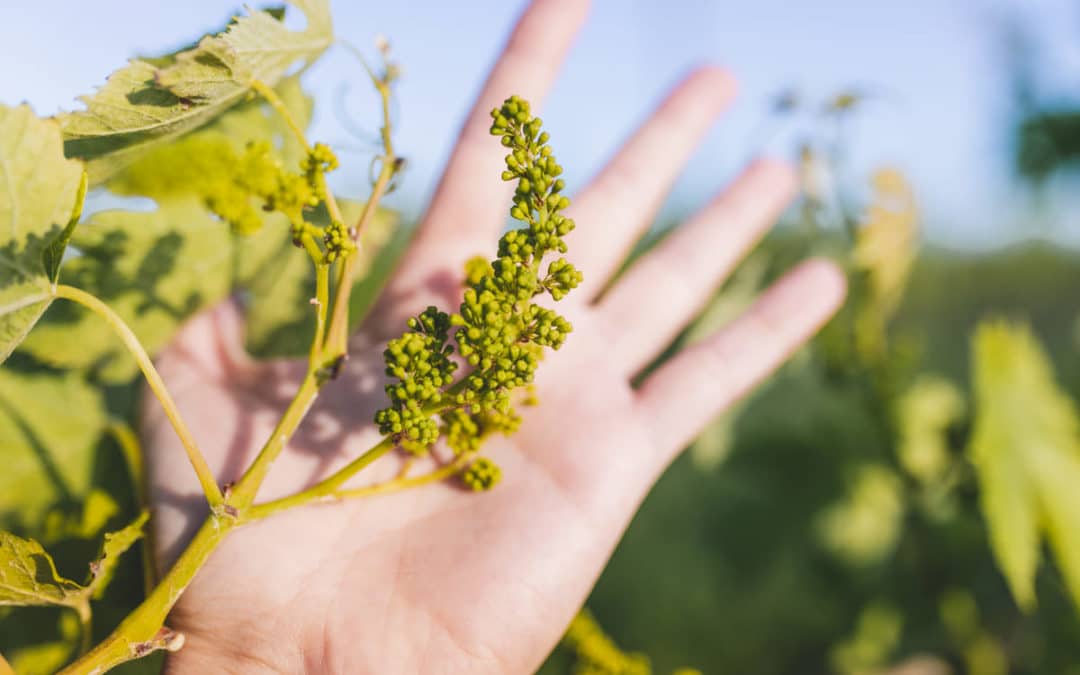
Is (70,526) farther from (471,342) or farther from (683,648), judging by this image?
(683,648)

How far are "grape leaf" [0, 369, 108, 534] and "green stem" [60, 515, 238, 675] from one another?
2.60ft

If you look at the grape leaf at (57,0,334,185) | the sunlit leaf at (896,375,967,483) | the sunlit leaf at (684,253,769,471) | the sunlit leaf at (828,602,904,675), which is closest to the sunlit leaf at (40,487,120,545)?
the grape leaf at (57,0,334,185)

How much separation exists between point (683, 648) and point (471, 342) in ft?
16.4

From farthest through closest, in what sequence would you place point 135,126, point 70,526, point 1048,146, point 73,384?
point 1048,146 → point 73,384 → point 70,526 → point 135,126

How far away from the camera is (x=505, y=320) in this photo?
108cm

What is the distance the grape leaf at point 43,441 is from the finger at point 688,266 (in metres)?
1.53

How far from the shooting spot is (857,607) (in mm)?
3408

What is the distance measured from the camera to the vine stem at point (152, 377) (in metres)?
1.13

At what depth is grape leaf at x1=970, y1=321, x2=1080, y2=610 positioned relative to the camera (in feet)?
7.55

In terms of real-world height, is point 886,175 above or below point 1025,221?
above

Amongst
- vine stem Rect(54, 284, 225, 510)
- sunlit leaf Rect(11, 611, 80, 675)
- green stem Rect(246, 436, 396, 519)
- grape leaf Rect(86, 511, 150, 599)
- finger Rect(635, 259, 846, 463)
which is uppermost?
vine stem Rect(54, 284, 225, 510)

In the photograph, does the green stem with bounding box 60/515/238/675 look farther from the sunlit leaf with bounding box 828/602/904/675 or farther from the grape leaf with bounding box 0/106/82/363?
the sunlit leaf with bounding box 828/602/904/675

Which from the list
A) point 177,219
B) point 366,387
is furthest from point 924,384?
point 177,219

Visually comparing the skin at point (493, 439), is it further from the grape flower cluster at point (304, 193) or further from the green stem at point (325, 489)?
the grape flower cluster at point (304, 193)
